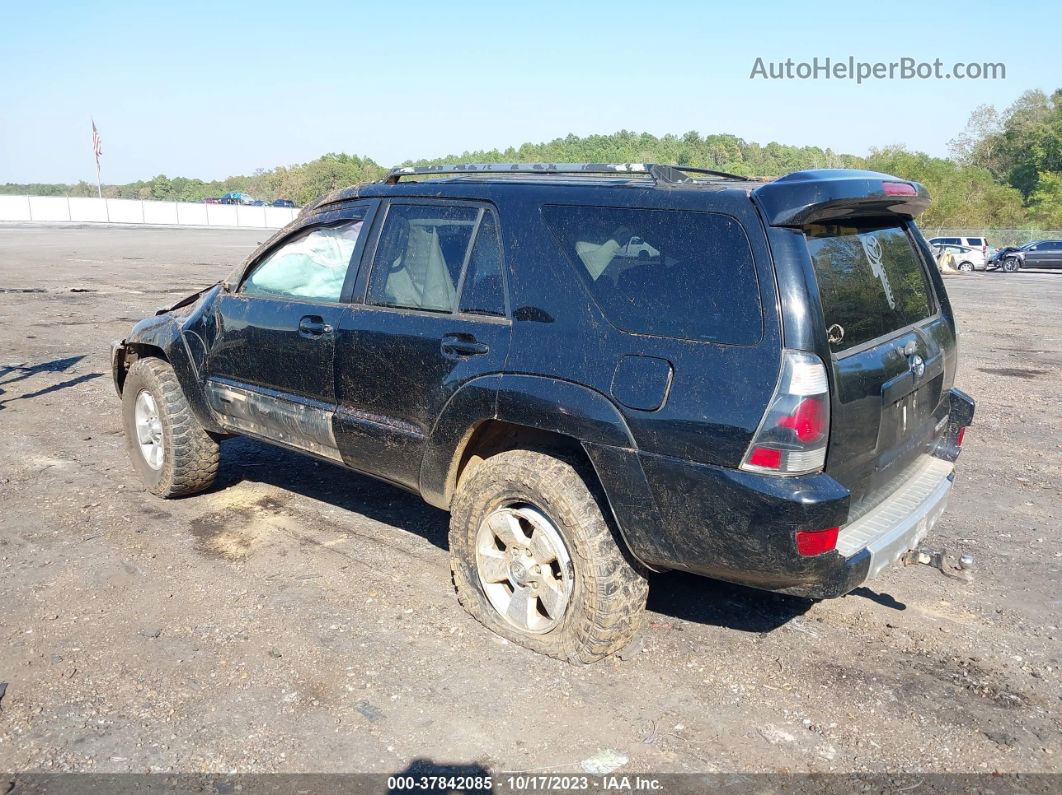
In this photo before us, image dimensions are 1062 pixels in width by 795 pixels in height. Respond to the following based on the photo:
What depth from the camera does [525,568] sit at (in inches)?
150

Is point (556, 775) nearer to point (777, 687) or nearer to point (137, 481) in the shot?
point (777, 687)

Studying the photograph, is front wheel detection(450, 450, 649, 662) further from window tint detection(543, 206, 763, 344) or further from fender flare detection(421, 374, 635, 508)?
window tint detection(543, 206, 763, 344)

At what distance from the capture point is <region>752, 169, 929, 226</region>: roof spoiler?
3174mm

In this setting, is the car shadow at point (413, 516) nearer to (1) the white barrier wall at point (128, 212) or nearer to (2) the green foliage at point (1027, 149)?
(1) the white barrier wall at point (128, 212)

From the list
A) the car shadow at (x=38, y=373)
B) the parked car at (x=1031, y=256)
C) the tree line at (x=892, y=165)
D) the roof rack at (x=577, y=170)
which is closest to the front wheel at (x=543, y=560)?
the roof rack at (x=577, y=170)

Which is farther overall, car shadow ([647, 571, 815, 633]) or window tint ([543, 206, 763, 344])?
car shadow ([647, 571, 815, 633])

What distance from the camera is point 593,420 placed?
11.2 feet

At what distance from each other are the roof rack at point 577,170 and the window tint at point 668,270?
0.28 m

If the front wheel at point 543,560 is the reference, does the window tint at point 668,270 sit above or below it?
above

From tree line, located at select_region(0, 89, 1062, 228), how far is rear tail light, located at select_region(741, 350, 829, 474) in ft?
99.0

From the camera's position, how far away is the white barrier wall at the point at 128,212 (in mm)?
57188

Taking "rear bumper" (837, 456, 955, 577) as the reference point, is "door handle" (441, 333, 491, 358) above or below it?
above

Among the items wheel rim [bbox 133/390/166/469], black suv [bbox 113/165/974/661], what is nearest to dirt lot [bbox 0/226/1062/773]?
wheel rim [bbox 133/390/166/469]

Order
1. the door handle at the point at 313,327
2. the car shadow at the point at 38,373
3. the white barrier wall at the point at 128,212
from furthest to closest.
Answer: the white barrier wall at the point at 128,212, the car shadow at the point at 38,373, the door handle at the point at 313,327
